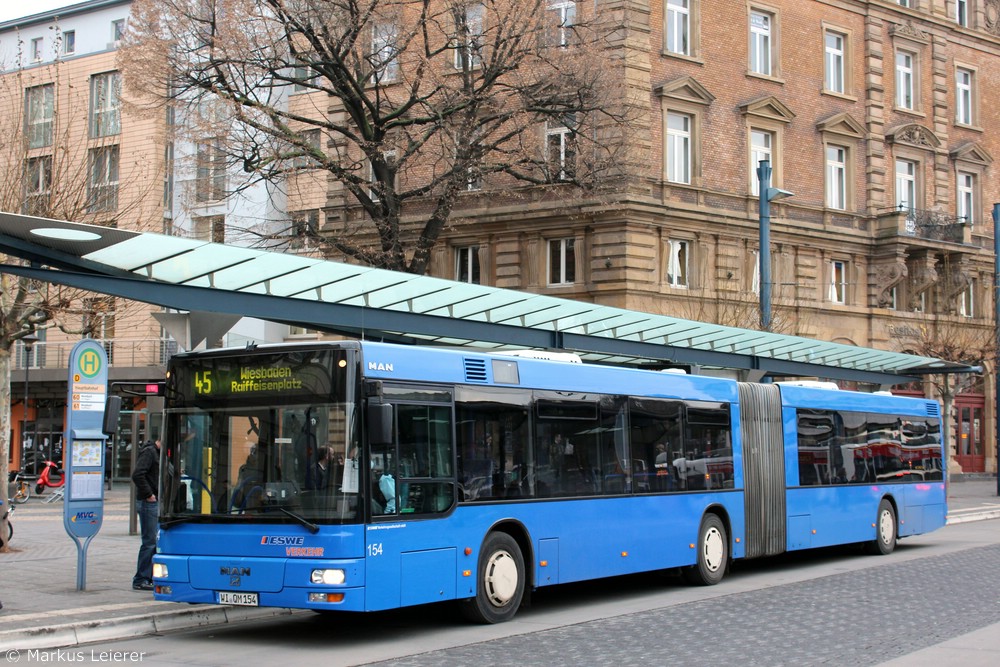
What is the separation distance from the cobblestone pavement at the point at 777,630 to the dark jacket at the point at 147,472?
16.7 feet

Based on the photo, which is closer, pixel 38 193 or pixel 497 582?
pixel 497 582

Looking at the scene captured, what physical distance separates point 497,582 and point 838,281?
30787 mm

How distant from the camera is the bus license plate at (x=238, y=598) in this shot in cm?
1104

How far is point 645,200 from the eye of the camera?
34.4 m

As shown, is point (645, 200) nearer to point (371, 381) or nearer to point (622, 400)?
point (622, 400)

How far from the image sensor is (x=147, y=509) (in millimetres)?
14047

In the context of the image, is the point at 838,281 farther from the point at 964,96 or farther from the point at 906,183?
the point at 964,96

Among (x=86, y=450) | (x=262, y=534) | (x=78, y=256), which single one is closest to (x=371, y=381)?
(x=262, y=534)

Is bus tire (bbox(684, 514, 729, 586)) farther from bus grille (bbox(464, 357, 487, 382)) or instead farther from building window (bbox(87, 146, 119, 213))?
building window (bbox(87, 146, 119, 213))

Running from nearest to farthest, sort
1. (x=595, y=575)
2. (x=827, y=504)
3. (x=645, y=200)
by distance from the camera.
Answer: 1. (x=595, y=575)
2. (x=827, y=504)
3. (x=645, y=200)

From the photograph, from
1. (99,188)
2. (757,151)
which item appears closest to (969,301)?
(757,151)

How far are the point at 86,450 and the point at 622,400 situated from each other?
6.24 meters

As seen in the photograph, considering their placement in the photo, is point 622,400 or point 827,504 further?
point 827,504

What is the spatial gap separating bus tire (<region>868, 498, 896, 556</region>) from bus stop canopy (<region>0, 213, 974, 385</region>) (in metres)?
4.13
